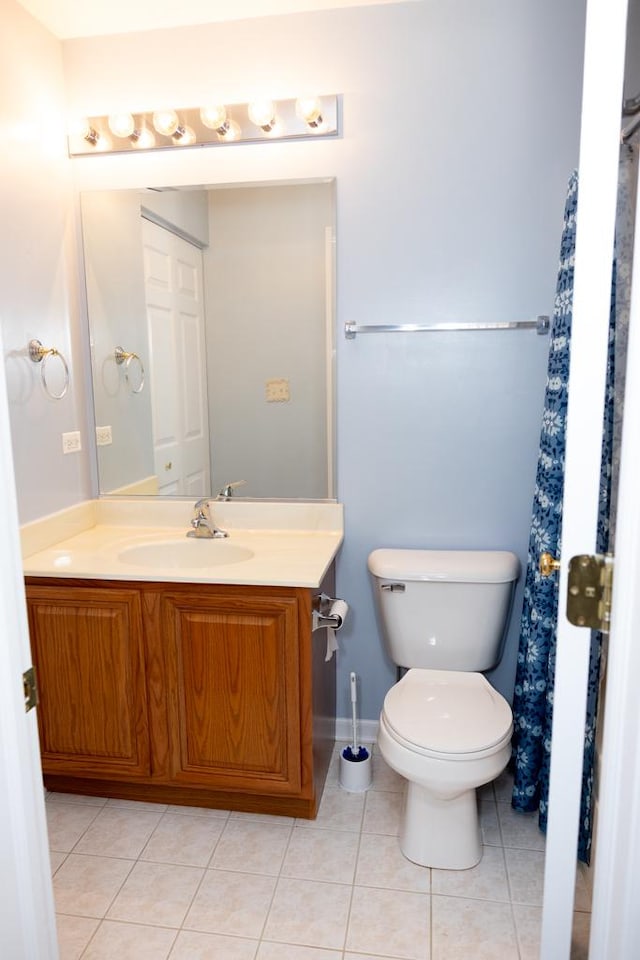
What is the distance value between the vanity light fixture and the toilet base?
→ 2.07 metres

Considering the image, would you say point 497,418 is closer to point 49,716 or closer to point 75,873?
point 49,716

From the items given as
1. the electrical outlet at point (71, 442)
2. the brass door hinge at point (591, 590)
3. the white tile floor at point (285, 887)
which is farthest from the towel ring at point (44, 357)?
the brass door hinge at point (591, 590)

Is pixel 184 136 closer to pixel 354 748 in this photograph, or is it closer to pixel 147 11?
pixel 147 11

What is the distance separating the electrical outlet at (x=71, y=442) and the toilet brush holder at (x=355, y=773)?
4.67ft

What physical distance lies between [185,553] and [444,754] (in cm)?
110

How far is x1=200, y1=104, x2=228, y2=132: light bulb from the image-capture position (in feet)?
7.18

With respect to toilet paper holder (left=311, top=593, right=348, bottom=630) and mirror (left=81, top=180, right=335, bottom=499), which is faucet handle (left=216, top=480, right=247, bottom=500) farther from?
toilet paper holder (left=311, top=593, right=348, bottom=630)

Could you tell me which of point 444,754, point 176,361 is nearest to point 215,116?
point 176,361

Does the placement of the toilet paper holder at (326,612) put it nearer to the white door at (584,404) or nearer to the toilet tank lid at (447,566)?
the toilet tank lid at (447,566)

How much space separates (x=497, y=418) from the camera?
2.24 m

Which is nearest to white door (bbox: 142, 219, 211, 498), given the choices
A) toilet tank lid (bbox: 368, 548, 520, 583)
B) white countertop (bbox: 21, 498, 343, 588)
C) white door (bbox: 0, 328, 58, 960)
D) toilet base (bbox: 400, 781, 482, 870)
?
white countertop (bbox: 21, 498, 343, 588)

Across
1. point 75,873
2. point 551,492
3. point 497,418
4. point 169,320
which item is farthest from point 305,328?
point 75,873

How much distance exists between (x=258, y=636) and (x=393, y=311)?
1153 mm

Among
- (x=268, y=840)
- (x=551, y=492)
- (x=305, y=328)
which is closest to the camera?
(x=551, y=492)
